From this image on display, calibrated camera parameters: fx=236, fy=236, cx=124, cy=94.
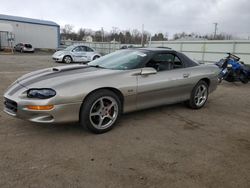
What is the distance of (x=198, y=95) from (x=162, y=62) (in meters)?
1.36

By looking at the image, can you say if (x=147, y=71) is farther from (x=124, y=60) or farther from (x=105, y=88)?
(x=105, y=88)

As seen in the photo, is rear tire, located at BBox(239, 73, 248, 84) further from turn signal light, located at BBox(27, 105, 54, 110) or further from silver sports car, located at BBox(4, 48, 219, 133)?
turn signal light, located at BBox(27, 105, 54, 110)

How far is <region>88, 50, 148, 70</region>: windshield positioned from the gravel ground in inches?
39.7

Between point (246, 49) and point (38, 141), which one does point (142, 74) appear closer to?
point (38, 141)

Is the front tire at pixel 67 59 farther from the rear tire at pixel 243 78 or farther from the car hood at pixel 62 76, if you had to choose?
→ the car hood at pixel 62 76

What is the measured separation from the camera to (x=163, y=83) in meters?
4.41

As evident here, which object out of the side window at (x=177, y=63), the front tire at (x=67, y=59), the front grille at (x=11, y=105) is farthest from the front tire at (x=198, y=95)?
the front tire at (x=67, y=59)

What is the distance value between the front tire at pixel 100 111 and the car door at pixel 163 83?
50cm

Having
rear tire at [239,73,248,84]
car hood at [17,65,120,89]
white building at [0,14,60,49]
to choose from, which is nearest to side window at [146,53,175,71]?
car hood at [17,65,120,89]

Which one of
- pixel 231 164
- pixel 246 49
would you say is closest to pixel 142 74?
pixel 231 164

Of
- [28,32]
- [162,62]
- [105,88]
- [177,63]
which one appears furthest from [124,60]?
[28,32]

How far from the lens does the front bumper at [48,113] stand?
3281mm

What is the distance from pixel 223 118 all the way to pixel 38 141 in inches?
140

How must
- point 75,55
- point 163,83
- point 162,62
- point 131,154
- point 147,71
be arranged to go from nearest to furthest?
point 131,154 → point 147,71 → point 163,83 → point 162,62 → point 75,55
